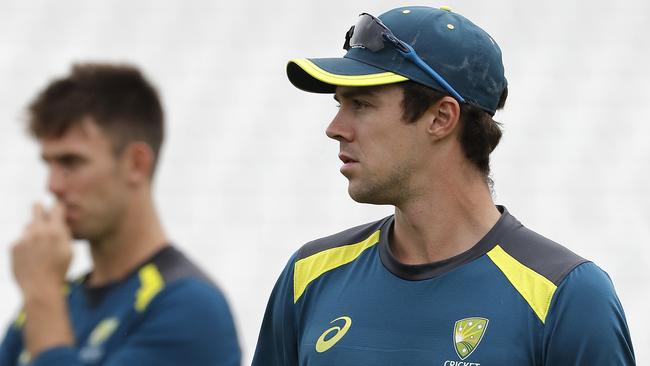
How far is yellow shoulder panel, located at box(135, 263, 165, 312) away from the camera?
8.77ft

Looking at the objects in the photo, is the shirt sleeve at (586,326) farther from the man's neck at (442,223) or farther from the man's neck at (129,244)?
the man's neck at (129,244)

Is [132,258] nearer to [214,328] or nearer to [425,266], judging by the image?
[214,328]

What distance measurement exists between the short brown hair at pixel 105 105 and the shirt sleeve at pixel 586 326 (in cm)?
109

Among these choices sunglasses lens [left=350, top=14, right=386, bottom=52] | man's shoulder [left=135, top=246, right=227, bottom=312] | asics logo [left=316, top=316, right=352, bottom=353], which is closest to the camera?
man's shoulder [left=135, top=246, right=227, bottom=312]

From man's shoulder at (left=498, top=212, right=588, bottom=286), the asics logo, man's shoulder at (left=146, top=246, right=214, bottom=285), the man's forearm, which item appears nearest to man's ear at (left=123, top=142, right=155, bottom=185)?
man's shoulder at (left=146, top=246, right=214, bottom=285)

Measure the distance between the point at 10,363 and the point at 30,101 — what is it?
0.58 m

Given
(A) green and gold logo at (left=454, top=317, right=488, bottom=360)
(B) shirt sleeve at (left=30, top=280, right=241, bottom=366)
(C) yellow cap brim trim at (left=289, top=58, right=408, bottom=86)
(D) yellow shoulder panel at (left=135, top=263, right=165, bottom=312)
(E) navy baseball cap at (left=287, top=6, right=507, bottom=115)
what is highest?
(E) navy baseball cap at (left=287, top=6, right=507, bottom=115)

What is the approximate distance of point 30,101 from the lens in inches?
112

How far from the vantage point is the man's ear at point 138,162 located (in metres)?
2.76

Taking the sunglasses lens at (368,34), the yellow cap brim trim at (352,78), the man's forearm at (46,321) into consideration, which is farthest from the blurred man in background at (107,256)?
the sunglasses lens at (368,34)

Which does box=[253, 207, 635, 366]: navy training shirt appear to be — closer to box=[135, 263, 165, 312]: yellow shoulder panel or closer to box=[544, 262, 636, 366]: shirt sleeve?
box=[544, 262, 636, 366]: shirt sleeve

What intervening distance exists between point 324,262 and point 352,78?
560 millimetres

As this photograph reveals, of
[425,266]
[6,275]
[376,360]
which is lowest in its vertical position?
[6,275]

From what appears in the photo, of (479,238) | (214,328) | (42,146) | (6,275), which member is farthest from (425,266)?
(6,275)
